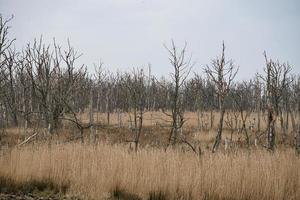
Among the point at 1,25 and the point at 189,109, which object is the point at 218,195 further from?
the point at 189,109

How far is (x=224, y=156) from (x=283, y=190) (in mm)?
1205

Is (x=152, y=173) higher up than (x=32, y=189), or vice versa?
(x=152, y=173)

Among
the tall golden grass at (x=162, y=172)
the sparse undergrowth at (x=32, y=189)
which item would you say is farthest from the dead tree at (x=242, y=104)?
the sparse undergrowth at (x=32, y=189)

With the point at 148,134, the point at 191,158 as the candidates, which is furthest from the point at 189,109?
the point at 191,158

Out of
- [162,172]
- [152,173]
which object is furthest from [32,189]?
[162,172]

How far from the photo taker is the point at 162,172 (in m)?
5.99

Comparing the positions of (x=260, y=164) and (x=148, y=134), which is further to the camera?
(x=148, y=134)

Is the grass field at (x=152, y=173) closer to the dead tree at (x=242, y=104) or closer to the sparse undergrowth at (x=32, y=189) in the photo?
the sparse undergrowth at (x=32, y=189)

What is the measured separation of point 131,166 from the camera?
20.5 ft

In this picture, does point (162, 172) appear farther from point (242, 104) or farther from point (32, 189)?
point (242, 104)

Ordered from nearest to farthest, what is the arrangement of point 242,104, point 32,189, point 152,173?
point 152,173 → point 32,189 → point 242,104

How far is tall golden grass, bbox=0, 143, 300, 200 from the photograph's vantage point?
545 centimetres

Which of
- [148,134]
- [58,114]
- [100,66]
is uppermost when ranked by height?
[100,66]

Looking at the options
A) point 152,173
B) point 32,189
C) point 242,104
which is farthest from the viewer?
point 242,104
